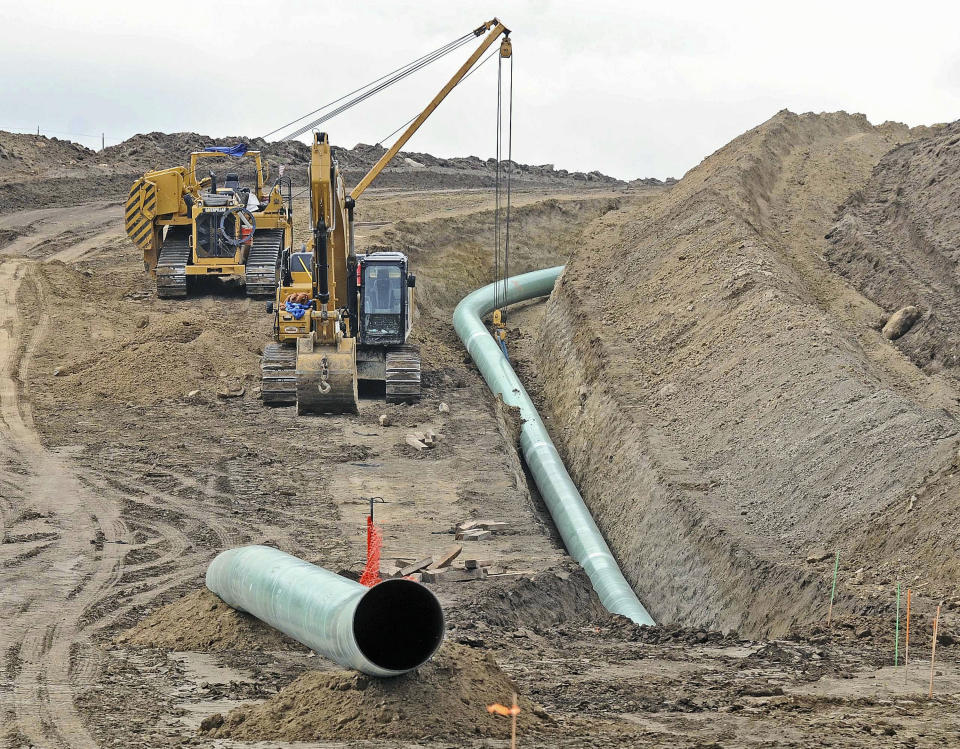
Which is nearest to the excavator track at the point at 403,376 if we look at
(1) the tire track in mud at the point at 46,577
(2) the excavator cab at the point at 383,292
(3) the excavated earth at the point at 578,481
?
(3) the excavated earth at the point at 578,481

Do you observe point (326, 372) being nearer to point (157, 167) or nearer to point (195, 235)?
point (195, 235)

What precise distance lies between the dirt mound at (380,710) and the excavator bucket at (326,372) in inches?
491

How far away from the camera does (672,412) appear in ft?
83.5

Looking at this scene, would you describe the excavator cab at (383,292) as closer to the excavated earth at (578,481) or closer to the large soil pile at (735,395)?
the excavated earth at (578,481)

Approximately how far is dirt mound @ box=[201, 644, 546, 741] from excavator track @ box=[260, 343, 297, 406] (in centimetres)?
1528

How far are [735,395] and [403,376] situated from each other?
704 cm

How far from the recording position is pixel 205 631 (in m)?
14.3

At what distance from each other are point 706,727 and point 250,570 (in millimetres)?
5336

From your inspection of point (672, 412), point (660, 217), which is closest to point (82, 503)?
point (672, 412)

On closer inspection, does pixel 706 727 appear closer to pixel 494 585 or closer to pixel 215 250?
pixel 494 585

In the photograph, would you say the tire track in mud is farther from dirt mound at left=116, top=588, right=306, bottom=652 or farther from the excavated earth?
dirt mound at left=116, top=588, right=306, bottom=652

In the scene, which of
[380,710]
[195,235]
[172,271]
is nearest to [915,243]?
[195,235]

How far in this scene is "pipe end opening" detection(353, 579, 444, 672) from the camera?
10.9 m

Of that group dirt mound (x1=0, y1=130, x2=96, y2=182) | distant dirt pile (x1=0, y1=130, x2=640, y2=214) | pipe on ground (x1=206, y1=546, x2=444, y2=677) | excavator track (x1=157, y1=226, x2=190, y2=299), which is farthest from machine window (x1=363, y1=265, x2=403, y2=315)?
dirt mound (x1=0, y1=130, x2=96, y2=182)
